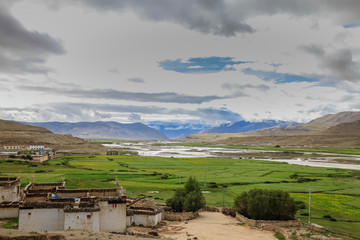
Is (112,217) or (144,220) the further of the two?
(144,220)

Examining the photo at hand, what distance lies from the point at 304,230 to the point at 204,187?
3139 cm

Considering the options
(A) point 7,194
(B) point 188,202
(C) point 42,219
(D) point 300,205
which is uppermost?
(A) point 7,194

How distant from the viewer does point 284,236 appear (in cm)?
3650

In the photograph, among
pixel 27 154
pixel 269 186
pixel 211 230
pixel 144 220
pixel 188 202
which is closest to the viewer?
pixel 211 230

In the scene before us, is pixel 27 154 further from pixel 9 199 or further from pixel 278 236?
pixel 278 236

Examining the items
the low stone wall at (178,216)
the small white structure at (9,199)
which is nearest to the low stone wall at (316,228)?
the low stone wall at (178,216)

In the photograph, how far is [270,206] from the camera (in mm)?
43250

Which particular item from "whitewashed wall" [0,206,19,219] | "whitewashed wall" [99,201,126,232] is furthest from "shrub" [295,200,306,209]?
"whitewashed wall" [0,206,19,219]

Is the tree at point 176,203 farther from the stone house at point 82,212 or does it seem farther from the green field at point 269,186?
the green field at point 269,186

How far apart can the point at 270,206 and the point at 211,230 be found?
32.1 ft

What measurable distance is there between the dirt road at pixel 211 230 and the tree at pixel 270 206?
10.1 feet

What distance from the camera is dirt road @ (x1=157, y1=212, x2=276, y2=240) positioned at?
1414 inches

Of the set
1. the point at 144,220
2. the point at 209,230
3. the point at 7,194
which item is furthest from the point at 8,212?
the point at 209,230

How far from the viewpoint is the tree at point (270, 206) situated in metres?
42.6
